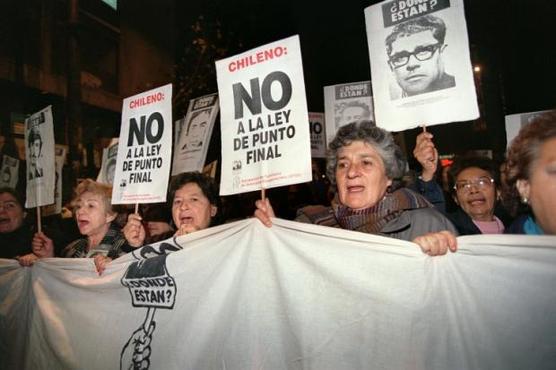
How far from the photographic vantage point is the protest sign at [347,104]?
445cm

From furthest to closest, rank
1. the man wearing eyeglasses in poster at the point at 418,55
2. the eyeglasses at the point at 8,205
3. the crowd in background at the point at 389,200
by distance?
the eyeglasses at the point at 8,205 → the man wearing eyeglasses in poster at the point at 418,55 → the crowd in background at the point at 389,200

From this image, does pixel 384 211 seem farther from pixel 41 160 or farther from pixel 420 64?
pixel 41 160

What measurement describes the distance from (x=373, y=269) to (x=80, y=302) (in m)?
2.23

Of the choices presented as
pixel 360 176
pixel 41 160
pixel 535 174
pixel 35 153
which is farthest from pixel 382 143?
pixel 35 153

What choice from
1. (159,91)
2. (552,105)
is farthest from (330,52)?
(159,91)

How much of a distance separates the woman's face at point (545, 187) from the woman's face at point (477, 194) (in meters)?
1.54

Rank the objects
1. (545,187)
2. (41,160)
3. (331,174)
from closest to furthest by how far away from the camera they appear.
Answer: (545,187), (331,174), (41,160)

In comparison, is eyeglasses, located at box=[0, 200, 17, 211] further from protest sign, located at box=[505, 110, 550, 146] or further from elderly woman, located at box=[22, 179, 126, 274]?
protest sign, located at box=[505, 110, 550, 146]

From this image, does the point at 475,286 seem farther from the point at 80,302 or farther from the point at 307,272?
the point at 80,302

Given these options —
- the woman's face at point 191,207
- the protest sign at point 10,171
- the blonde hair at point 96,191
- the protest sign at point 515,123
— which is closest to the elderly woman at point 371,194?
the woman's face at point 191,207

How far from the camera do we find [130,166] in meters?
3.03

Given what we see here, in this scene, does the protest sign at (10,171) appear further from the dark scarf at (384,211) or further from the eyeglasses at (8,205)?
the dark scarf at (384,211)

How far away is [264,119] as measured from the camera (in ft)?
7.43

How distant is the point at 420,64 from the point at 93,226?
2.95 m
